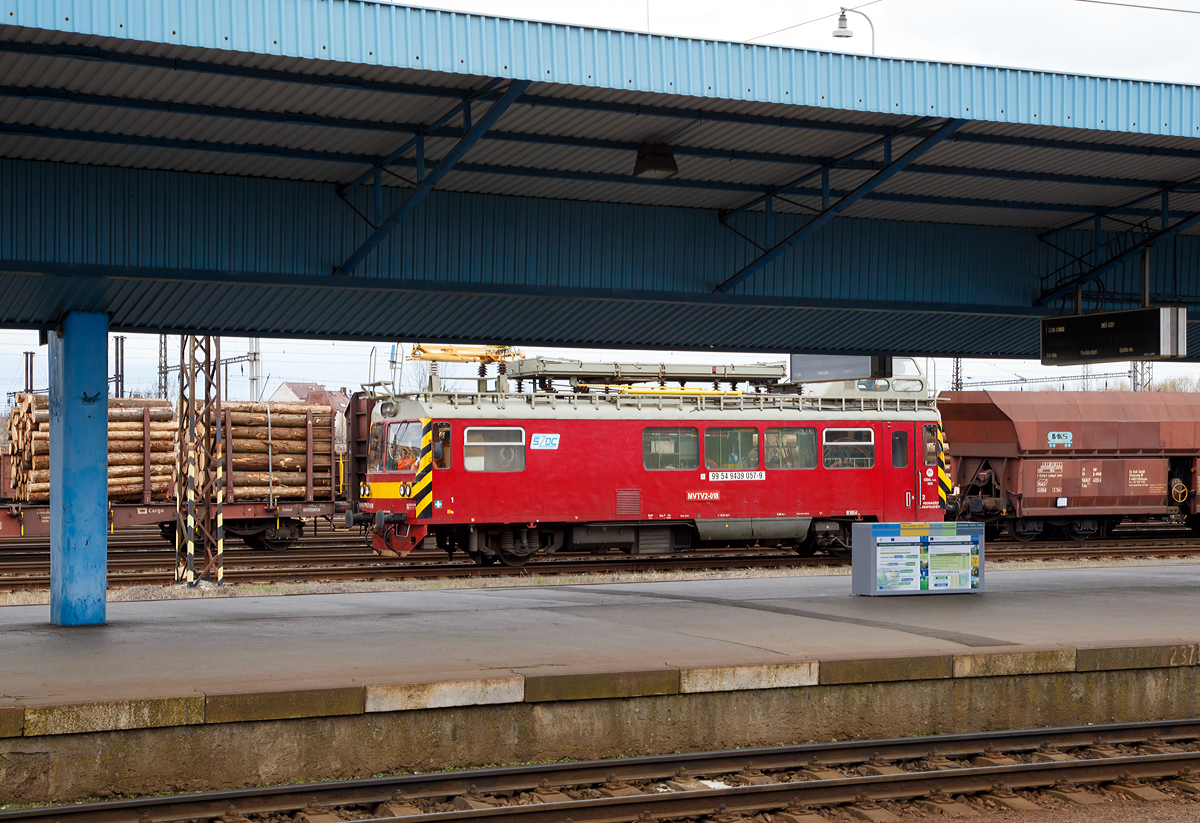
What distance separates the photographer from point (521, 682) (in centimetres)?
859

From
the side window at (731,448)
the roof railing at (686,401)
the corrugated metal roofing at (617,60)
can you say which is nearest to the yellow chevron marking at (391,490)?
the roof railing at (686,401)

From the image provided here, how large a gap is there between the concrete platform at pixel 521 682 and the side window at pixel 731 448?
27.3ft

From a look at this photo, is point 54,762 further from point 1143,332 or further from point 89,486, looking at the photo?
point 1143,332

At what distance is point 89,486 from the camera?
11.7 m

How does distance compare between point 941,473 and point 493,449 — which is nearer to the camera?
point 493,449

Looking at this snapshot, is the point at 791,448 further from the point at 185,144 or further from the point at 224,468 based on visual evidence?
the point at 185,144

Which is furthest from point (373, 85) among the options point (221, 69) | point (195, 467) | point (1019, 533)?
point (1019, 533)

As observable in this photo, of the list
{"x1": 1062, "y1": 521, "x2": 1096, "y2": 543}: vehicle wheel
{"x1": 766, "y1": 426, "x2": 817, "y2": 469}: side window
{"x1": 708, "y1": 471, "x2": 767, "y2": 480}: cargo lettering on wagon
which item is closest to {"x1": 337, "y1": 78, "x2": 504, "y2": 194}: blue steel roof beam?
{"x1": 708, "y1": 471, "x2": 767, "y2": 480}: cargo lettering on wagon

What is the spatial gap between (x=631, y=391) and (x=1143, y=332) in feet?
32.3

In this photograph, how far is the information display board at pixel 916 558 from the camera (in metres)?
14.6

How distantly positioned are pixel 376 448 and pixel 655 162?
37.3 ft

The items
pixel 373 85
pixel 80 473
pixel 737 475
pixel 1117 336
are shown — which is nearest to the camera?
pixel 373 85

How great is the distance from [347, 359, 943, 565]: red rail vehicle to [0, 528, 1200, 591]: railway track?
491 millimetres

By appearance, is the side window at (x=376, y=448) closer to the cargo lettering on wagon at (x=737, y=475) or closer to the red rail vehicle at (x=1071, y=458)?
the cargo lettering on wagon at (x=737, y=475)
